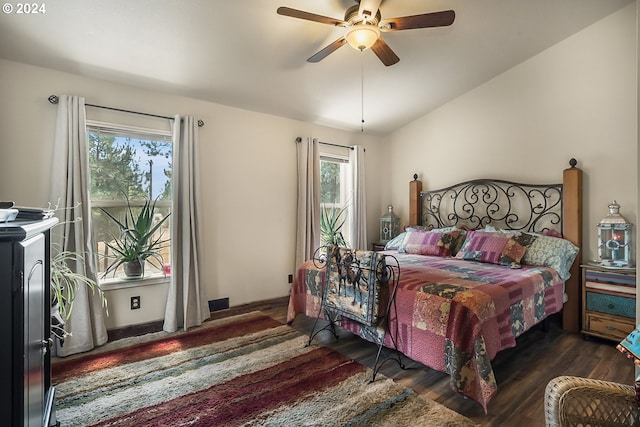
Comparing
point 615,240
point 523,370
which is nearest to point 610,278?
point 615,240

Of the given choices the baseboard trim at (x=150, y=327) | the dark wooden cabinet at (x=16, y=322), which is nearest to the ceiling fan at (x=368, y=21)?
the dark wooden cabinet at (x=16, y=322)

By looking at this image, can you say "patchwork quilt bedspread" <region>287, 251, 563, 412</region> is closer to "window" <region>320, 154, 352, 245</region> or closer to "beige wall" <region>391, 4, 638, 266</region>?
"beige wall" <region>391, 4, 638, 266</region>

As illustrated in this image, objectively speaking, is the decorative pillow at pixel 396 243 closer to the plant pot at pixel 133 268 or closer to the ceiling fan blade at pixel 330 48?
the ceiling fan blade at pixel 330 48

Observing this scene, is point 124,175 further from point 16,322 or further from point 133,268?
point 16,322

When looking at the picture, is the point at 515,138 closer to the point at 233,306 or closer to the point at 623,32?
the point at 623,32

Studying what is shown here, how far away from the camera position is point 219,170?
11.2 feet

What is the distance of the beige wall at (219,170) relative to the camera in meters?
2.46

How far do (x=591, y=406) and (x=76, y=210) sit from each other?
3357 millimetres

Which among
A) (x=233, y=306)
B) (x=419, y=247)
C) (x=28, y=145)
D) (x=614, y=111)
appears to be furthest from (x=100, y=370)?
(x=614, y=111)

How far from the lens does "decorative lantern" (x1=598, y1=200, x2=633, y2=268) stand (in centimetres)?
278

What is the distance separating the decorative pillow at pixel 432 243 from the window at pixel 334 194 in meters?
1.04

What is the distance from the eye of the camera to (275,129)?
3.86 metres

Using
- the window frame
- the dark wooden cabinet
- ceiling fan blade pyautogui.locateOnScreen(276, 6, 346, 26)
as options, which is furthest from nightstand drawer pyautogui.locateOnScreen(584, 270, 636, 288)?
the window frame

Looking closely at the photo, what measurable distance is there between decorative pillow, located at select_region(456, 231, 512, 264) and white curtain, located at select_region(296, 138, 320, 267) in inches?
68.4
